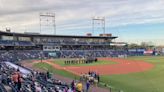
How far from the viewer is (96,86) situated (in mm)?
26969

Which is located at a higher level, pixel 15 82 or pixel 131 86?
pixel 15 82

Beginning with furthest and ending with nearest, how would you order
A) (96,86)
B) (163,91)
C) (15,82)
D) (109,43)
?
(109,43), (96,86), (163,91), (15,82)

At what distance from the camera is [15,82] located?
16.3 metres

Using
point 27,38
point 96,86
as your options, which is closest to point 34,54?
point 27,38

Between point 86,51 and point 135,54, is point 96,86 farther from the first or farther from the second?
point 135,54

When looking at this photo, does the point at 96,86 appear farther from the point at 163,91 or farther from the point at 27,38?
the point at 27,38

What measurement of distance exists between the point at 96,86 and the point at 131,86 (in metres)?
3.62

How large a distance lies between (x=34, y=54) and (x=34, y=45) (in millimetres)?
8707

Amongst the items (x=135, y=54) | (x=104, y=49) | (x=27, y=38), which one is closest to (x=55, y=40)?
(x=27, y=38)

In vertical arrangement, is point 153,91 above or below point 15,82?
below

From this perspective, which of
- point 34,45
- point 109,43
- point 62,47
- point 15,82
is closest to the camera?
point 15,82

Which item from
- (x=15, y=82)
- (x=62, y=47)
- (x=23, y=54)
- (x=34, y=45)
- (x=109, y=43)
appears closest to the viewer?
(x=15, y=82)

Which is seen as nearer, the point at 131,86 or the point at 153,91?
the point at 153,91

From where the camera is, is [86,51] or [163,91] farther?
[86,51]
